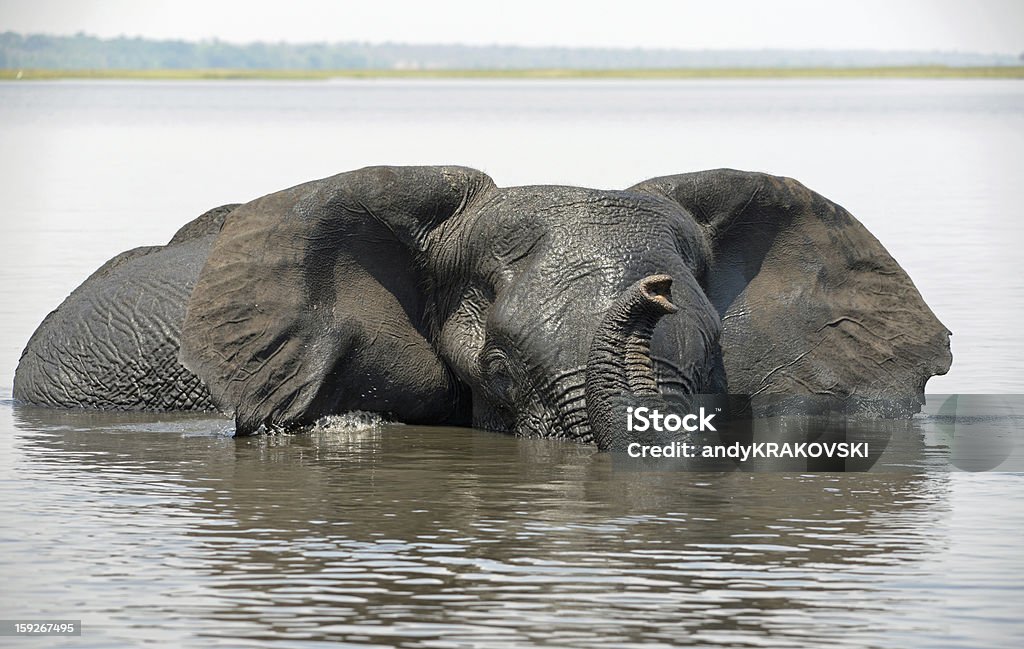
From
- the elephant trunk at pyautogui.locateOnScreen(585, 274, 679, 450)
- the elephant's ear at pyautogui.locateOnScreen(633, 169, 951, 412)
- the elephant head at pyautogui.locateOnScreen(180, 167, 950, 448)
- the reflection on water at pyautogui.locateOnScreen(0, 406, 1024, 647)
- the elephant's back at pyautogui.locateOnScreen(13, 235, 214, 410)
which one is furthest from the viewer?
the elephant's back at pyautogui.locateOnScreen(13, 235, 214, 410)

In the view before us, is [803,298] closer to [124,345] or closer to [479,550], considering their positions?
[124,345]

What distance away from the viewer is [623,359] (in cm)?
1235

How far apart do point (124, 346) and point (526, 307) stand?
13.3 feet

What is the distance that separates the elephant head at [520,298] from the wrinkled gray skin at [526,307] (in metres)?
0.01

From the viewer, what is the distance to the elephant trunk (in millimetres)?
12266

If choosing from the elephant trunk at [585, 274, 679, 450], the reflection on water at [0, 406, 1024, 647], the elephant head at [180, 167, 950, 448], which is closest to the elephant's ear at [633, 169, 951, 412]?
the elephant head at [180, 167, 950, 448]

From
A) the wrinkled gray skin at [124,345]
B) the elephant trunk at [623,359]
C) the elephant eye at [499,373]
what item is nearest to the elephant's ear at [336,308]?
the elephant eye at [499,373]

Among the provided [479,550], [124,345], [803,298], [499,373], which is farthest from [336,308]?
[479,550]

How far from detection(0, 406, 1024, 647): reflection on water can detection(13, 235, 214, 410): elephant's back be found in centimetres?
198

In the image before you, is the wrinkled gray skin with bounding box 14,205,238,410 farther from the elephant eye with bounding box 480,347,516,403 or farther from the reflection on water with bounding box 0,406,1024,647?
the elephant eye with bounding box 480,347,516,403

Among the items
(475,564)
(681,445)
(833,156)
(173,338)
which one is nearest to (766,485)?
(681,445)

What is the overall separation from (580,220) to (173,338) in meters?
3.78

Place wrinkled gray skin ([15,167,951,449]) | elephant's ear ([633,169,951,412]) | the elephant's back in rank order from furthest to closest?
the elephant's back
elephant's ear ([633,169,951,412])
wrinkled gray skin ([15,167,951,449])

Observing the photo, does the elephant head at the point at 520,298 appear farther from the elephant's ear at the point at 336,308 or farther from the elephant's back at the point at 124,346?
the elephant's back at the point at 124,346
